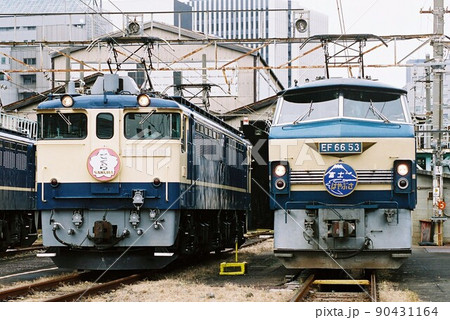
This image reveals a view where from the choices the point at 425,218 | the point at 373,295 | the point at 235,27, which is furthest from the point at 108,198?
the point at 235,27

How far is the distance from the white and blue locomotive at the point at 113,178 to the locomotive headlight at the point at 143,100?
20 mm

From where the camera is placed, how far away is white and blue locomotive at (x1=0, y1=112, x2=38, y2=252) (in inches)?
899

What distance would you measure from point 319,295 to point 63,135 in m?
6.32

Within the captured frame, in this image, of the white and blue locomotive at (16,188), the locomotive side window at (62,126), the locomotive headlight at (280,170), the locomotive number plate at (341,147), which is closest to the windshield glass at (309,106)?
the locomotive number plate at (341,147)

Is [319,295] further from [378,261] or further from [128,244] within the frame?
[128,244]

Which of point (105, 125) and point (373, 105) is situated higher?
point (373, 105)

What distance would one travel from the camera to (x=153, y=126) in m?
15.5

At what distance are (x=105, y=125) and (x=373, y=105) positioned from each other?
5384mm

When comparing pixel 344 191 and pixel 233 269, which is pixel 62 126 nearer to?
pixel 233 269

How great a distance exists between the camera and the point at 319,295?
1255 centimetres

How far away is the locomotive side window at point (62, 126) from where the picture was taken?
1554 centimetres

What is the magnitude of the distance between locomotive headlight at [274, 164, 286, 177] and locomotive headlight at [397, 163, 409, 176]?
6.67ft

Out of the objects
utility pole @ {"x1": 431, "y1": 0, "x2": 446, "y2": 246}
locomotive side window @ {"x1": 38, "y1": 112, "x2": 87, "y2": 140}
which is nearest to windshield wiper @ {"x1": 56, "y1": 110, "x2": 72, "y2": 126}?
locomotive side window @ {"x1": 38, "y1": 112, "x2": 87, "y2": 140}

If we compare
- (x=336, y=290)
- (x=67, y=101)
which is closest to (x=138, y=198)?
(x=67, y=101)
